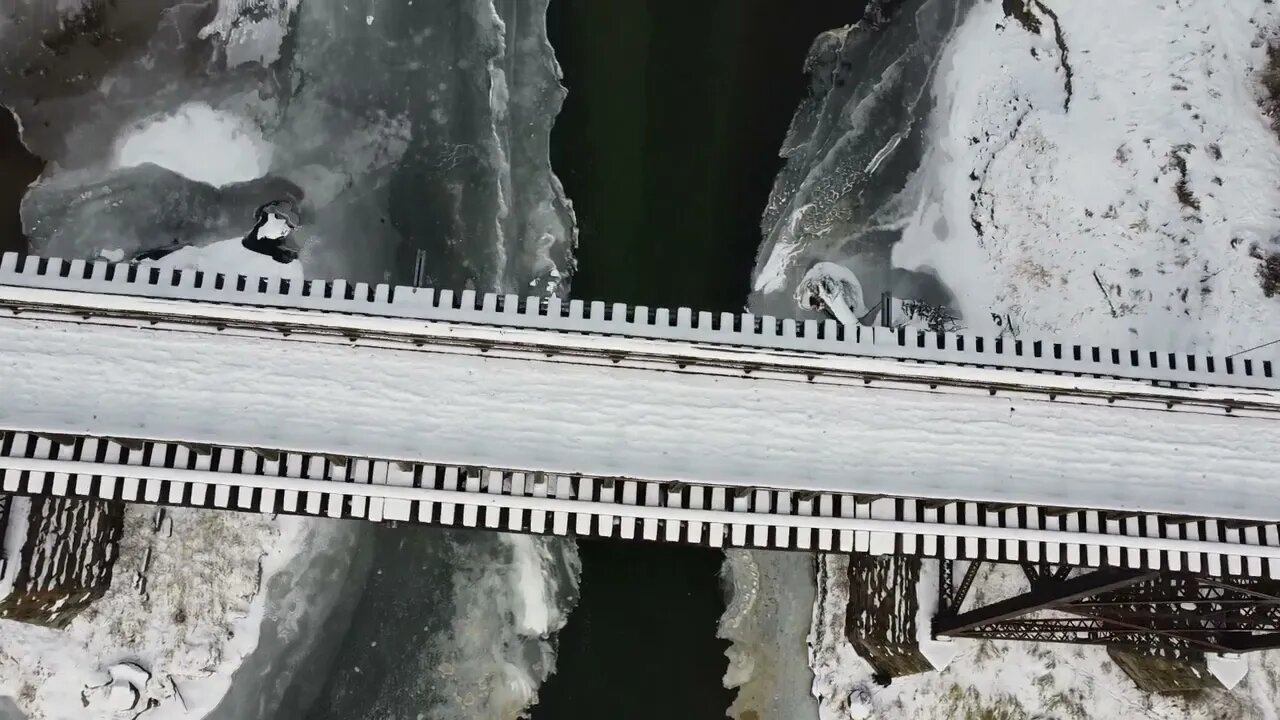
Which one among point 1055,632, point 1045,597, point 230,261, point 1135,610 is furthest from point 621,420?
point 230,261

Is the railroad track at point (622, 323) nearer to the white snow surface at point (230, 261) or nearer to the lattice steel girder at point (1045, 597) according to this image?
the lattice steel girder at point (1045, 597)

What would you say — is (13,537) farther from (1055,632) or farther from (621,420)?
(1055,632)

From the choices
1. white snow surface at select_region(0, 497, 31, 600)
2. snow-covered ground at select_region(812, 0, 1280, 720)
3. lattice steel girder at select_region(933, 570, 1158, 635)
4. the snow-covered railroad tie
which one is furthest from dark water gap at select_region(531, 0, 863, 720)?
white snow surface at select_region(0, 497, 31, 600)

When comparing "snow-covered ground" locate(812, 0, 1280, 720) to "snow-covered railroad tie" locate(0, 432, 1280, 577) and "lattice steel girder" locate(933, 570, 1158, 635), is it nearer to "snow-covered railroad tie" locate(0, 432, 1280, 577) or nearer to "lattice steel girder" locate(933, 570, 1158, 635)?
"lattice steel girder" locate(933, 570, 1158, 635)

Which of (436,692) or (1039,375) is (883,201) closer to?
(1039,375)

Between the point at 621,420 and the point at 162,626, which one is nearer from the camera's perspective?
the point at 621,420

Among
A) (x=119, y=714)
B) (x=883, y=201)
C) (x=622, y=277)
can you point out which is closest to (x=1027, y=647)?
(x=883, y=201)
